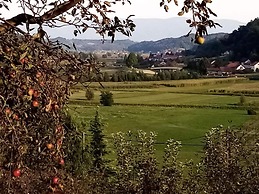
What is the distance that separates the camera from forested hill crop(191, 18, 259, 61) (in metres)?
69.2

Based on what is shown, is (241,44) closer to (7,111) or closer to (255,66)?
(255,66)

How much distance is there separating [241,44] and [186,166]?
224ft

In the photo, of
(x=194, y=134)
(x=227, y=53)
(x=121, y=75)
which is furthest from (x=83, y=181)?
(x=227, y=53)

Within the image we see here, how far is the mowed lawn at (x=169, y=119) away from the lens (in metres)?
29.0

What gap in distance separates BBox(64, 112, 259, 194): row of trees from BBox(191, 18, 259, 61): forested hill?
58.3m

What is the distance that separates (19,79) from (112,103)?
3585 cm

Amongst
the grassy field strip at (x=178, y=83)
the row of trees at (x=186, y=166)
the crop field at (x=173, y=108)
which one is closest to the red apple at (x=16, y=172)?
the row of trees at (x=186, y=166)

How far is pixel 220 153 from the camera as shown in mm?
7785

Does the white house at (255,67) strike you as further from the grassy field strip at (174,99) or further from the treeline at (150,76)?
the grassy field strip at (174,99)

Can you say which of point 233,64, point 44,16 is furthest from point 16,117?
point 233,64

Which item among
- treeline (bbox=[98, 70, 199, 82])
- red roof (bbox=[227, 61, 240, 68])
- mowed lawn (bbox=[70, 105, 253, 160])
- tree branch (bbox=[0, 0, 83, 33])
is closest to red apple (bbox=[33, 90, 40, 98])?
tree branch (bbox=[0, 0, 83, 33])

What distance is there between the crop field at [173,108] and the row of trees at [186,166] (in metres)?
16.6

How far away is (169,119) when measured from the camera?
34500 millimetres

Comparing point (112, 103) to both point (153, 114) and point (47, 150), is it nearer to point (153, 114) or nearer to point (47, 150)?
point (153, 114)
